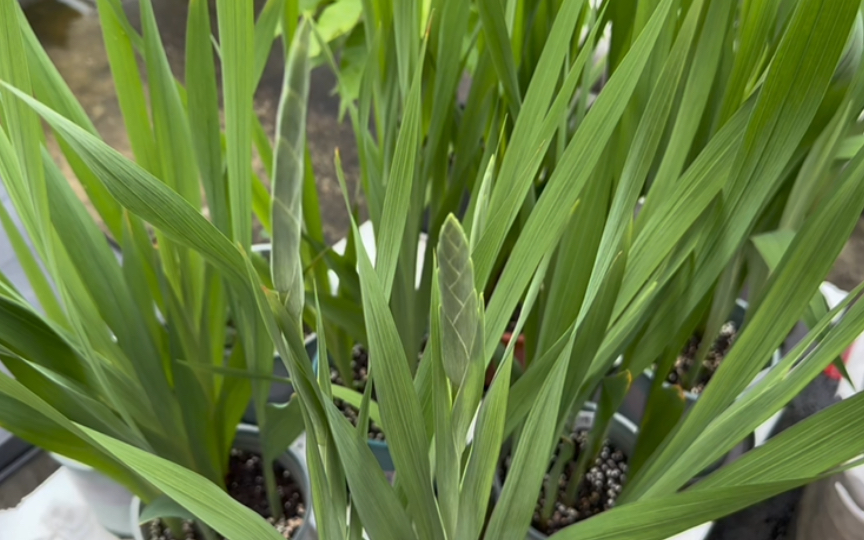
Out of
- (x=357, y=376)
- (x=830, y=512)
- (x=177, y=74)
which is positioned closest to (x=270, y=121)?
(x=177, y=74)

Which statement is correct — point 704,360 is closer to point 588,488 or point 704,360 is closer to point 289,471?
point 588,488

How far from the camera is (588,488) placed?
531 millimetres

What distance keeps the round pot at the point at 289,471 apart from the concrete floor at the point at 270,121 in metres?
0.22

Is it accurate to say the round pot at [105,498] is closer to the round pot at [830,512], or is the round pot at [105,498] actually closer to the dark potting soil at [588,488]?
the dark potting soil at [588,488]

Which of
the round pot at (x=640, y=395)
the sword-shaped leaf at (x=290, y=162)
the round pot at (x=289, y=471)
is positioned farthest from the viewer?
the round pot at (x=640, y=395)

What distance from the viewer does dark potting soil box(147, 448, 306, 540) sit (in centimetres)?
47

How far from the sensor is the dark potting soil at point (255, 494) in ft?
1.55

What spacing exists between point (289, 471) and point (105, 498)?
133 mm

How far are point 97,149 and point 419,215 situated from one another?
0.28 metres

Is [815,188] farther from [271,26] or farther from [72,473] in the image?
[72,473]

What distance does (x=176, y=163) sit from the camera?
0.42 metres

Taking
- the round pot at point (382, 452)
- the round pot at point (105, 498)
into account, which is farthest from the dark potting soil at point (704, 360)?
the round pot at point (105, 498)

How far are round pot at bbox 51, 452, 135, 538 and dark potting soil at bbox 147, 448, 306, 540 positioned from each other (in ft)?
0.15

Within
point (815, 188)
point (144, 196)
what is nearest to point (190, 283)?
point (144, 196)
